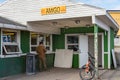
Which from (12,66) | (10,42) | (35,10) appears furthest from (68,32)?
(12,66)

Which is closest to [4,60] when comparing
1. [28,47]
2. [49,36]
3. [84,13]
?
[28,47]

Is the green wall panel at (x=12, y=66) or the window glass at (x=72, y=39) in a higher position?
the window glass at (x=72, y=39)

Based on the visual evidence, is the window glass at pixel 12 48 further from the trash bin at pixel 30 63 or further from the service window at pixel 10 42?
the trash bin at pixel 30 63

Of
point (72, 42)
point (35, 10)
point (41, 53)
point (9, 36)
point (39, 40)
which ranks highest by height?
point (35, 10)

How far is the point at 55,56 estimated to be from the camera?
17.4 m

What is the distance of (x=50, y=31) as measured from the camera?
16.1m

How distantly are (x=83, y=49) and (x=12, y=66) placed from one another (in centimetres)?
617

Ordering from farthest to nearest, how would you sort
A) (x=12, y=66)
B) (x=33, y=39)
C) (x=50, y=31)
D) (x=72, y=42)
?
(x=72, y=42) → (x=50, y=31) → (x=33, y=39) → (x=12, y=66)

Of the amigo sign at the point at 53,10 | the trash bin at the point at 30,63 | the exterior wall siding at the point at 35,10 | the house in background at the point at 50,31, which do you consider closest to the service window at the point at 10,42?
the house in background at the point at 50,31

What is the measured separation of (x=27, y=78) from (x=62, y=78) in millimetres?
1751

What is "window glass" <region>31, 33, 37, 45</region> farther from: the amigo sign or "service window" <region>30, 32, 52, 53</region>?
the amigo sign

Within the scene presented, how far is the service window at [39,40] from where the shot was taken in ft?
49.2

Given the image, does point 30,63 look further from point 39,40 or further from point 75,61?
point 75,61

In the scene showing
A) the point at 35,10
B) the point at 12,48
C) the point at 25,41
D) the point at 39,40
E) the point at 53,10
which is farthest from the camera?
the point at 39,40
